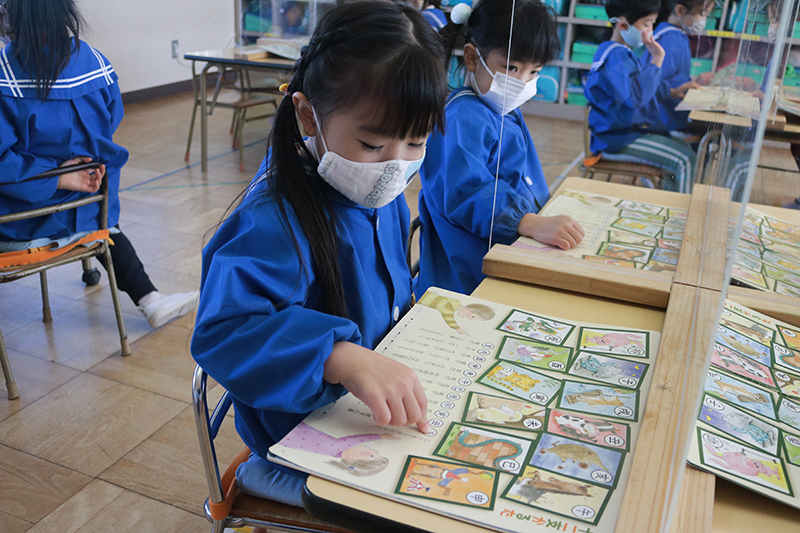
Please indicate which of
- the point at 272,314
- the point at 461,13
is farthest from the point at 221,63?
the point at 272,314

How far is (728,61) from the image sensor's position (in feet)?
4.14

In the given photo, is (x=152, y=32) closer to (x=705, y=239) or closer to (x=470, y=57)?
(x=470, y=57)

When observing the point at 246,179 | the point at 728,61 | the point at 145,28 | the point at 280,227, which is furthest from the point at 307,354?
the point at 145,28

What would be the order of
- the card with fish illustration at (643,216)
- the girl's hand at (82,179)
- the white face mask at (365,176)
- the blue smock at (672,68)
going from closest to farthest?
1. the white face mask at (365,176)
2. the card with fish illustration at (643,216)
3. the blue smock at (672,68)
4. the girl's hand at (82,179)

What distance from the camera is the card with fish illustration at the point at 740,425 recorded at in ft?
2.07

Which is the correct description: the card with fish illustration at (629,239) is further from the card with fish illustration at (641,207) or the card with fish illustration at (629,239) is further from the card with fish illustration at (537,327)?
the card with fish illustration at (537,327)

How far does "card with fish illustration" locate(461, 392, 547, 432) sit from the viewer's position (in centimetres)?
64

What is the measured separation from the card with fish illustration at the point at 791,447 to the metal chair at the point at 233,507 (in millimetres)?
495

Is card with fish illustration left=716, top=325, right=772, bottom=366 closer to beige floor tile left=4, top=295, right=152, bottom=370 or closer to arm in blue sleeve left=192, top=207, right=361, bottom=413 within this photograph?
arm in blue sleeve left=192, top=207, right=361, bottom=413

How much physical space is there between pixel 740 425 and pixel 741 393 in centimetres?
6

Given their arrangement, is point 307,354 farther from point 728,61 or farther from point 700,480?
point 728,61

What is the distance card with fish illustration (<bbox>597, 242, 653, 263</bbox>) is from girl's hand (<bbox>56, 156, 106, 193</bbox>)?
129 cm

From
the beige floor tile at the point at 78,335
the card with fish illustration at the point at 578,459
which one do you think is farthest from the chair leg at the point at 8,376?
the card with fish illustration at the point at 578,459

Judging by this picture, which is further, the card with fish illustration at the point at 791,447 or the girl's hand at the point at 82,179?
the girl's hand at the point at 82,179
